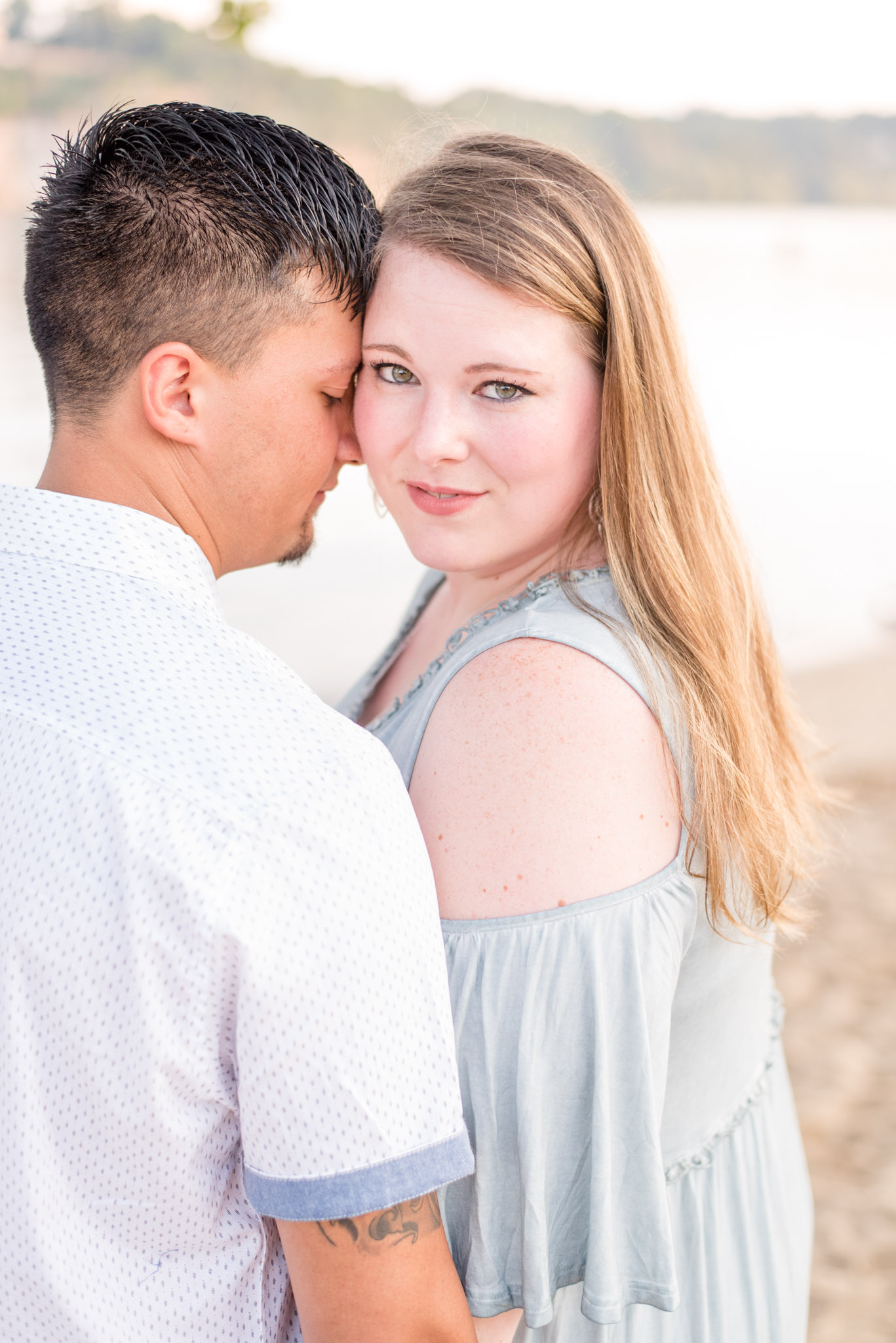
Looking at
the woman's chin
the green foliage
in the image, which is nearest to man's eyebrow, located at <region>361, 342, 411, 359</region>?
the woman's chin

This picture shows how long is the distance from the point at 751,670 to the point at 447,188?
887 mm

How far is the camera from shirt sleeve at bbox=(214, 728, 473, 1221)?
1.02 meters

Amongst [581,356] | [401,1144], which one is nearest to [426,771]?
[401,1144]

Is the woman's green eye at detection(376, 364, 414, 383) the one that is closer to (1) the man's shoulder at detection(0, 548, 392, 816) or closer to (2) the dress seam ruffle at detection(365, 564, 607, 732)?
(2) the dress seam ruffle at detection(365, 564, 607, 732)

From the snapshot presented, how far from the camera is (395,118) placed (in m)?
3.55

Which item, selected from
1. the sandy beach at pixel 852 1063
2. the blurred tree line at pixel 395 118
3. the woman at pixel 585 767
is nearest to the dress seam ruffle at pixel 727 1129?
the woman at pixel 585 767

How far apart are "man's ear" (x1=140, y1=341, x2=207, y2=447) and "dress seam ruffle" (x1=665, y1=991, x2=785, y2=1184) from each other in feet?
4.25

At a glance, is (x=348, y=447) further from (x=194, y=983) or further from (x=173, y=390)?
(x=194, y=983)

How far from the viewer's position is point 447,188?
1665 mm

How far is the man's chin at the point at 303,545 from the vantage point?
73.0 inches

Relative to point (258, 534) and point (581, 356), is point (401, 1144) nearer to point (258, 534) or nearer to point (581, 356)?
point (258, 534)

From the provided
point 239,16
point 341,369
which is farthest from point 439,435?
point 239,16

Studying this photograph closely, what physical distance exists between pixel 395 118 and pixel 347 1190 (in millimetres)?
3341

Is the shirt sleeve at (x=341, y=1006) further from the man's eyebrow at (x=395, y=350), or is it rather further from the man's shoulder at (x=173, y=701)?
the man's eyebrow at (x=395, y=350)
